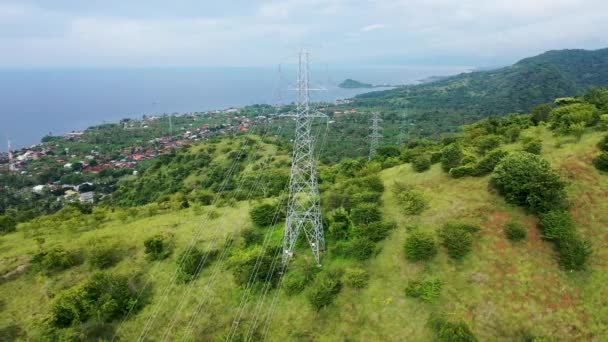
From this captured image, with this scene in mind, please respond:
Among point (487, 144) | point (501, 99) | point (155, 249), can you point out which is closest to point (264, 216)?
point (155, 249)

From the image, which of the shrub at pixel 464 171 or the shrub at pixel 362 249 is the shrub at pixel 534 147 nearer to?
the shrub at pixel 464 171

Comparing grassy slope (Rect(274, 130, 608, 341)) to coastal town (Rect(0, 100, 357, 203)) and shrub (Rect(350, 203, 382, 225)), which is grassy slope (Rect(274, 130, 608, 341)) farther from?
coastal town (Rect(0, 100, 357, 203))

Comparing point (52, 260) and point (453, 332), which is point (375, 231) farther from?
point (52, 260)

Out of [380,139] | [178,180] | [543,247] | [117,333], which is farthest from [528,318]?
[380,139]

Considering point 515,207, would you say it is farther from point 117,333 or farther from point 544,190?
point 117,333

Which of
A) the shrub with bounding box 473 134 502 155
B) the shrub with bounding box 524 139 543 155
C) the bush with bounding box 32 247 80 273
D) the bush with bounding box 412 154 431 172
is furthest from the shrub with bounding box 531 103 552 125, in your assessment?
the bush with bounding box 32 247 80 273

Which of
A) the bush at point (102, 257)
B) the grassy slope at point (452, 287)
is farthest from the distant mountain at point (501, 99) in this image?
the bush at point (102, 257)
